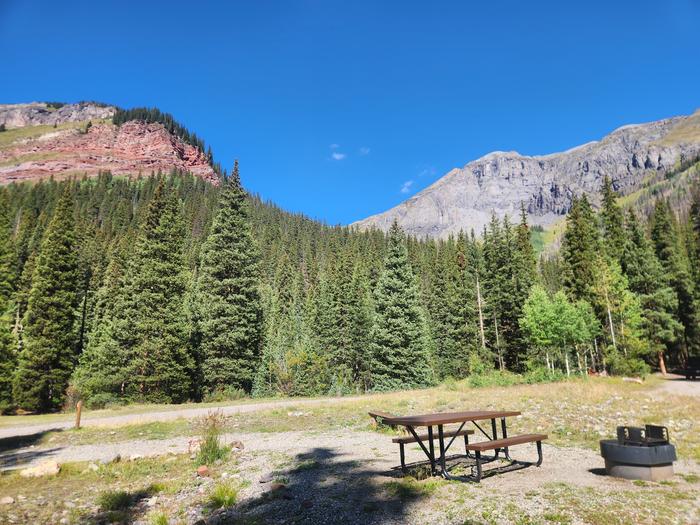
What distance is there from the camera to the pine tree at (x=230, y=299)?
26.3 metres

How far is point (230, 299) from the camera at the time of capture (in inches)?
1087

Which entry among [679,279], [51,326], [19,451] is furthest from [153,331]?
[679,279]

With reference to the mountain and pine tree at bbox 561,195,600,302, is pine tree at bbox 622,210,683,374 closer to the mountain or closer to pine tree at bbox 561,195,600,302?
pine tree at bbox 561,195,600,302

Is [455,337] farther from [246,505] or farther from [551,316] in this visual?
[246,505]

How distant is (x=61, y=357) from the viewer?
96.7 feet

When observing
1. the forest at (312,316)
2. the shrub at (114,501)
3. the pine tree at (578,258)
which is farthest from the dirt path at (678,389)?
the shrub at (114,501)

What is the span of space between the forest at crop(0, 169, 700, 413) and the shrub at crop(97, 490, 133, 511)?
14.8m

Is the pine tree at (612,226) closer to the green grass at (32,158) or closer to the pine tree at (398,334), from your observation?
the pine tree at (398,334)

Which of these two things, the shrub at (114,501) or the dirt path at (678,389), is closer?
the shrub at (114,501)

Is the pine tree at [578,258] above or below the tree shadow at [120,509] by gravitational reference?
above

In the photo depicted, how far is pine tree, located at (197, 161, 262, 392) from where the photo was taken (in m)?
26.3

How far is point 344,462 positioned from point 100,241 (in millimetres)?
75858

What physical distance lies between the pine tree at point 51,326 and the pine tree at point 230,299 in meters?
10.3

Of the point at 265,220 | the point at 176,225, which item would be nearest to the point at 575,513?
the point at 176,225
